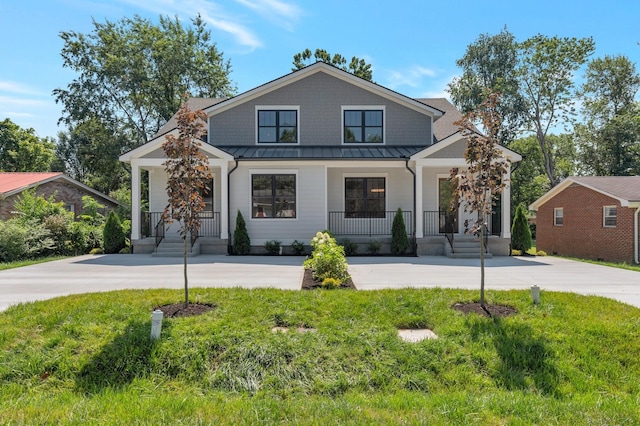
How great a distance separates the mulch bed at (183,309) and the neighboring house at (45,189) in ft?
49.5

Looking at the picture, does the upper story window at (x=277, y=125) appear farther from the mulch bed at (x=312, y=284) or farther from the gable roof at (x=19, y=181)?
the gable roof at (x=19, y=181)

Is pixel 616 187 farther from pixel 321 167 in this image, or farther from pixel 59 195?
pixel 59 195

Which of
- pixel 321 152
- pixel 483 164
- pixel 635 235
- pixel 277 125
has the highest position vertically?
pixel 277 125

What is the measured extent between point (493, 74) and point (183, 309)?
3599cm

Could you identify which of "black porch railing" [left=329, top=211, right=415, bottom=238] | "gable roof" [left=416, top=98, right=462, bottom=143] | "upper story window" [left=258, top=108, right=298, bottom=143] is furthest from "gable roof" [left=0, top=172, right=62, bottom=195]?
"gable roof" [left=416, top=98, right=462, bottom=143]

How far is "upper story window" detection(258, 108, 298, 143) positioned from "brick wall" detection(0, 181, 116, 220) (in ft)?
36.8

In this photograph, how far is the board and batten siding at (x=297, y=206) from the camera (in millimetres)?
14242

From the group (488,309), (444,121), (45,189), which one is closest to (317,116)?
(444,121)

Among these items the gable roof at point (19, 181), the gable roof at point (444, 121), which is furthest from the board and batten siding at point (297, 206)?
the gable roof at point (19, 181)

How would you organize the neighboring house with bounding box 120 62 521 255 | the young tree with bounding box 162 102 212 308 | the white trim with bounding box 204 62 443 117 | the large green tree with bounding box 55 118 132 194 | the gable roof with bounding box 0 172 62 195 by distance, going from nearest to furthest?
the young tree with bounding box 162 102 212 308 → the neighboring house with bounding box 120 62 521 255 → the white trim with bounding box 204 62 443 117 → the gable roof with bounding box 0 172 62 195 → the large green tree with bounding box 55 118 132 194

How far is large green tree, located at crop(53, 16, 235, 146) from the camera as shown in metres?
26.1

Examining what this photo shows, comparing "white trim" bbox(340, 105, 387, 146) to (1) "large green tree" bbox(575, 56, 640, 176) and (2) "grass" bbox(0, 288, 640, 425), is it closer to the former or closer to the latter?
(2) "grass" bbox(0, 288, 640, 425)

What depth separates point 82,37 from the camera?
2605 cm

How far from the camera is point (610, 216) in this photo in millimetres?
16781
